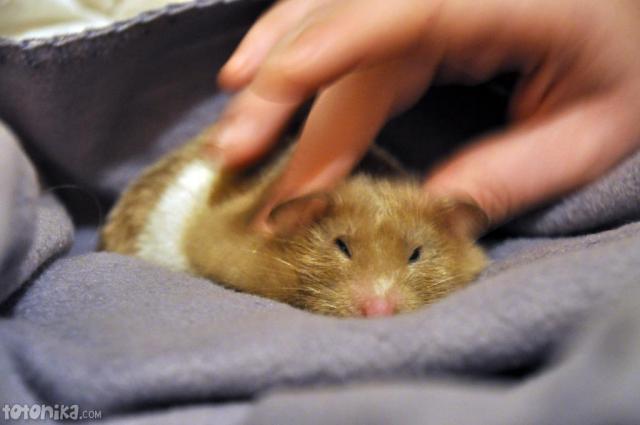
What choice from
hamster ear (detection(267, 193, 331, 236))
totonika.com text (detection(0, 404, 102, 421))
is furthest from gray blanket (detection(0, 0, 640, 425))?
hamster ear (detection(267, 193, 331, 236))

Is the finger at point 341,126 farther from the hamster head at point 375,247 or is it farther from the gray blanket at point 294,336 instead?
the gray blanket at point 294,336

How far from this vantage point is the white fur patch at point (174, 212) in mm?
1617

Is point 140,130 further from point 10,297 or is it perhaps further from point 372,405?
Result: point 372,405

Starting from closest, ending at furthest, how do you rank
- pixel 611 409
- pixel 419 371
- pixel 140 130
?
pixel 611 409 → pixel 419 371 → pixel 140 130

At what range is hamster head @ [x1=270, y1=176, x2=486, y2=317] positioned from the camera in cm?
124

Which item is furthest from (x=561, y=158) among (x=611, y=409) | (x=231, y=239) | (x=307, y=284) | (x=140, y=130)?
(x=140, y=130)

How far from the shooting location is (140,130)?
171cm

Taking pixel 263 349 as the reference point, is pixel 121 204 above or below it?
below

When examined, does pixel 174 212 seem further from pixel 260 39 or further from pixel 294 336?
pixel 294 336

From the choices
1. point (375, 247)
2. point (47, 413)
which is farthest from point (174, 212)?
point (47, 413)

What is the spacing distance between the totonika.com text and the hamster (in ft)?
1.70

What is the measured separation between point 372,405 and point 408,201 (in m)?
0.73

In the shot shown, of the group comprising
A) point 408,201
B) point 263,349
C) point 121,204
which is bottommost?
point 121,204

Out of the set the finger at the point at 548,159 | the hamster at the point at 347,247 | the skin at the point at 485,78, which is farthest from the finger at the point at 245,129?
the finger at the point at 548,159
